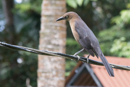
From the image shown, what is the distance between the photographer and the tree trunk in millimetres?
5586

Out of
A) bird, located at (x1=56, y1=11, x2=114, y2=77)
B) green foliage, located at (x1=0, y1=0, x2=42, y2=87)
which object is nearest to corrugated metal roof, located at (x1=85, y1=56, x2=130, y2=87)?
bird, located at (x1=56, y1=11, x2=114, y2=77)

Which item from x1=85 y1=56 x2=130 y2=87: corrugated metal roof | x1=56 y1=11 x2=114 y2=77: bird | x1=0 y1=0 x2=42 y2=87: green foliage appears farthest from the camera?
x1=0 y1=0 x2=42 y2=87: green foliage

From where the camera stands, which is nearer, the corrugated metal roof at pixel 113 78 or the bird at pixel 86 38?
the bird at pixel 86 38

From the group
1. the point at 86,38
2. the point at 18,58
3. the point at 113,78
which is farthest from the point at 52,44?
the point at 18,58

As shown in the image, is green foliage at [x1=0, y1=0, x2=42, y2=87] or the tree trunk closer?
the tree trunk

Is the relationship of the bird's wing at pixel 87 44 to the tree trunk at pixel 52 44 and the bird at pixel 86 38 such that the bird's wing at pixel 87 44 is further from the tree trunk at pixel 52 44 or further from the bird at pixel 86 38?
the tree trunk at pixel 52 44

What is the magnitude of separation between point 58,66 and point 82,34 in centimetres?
190

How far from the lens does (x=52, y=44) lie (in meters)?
5.74

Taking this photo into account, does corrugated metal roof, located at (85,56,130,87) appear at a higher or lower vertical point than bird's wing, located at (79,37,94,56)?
lower

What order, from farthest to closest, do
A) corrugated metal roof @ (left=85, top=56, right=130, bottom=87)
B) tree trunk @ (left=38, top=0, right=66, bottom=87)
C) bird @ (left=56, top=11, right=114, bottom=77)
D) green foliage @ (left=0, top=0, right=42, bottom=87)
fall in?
1. green foliage @ (left=0, top=0, right=42, bottom=87)
2. tree trunk @ (left=38, top=0, right=66, bottom=87)
3. corrugated metal roof @ (left=85, top=56, right=130, bottom=87)
4. bird @ (left=56, top=11, right=114, bottom=77)

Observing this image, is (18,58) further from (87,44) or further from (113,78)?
(87,44)

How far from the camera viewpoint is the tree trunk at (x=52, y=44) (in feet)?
18.3

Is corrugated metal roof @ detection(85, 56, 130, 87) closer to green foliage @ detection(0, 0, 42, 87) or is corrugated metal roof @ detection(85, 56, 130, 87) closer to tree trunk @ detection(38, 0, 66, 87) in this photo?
tree trunk @ detection(38, 0, 66, 87)

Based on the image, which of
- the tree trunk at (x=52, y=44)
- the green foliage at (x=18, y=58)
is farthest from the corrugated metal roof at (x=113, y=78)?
the green foliage at (x=18, y=58)
